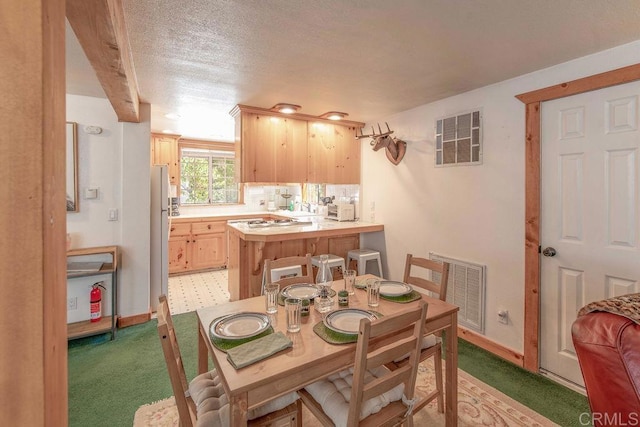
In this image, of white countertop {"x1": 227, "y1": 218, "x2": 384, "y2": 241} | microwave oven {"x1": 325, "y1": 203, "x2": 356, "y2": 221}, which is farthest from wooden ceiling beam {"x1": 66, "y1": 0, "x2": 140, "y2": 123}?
microwave oven {"x1": 325, "y1": 203, "x2": 356, "y2": 221}

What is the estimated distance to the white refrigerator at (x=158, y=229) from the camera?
11.0 ft

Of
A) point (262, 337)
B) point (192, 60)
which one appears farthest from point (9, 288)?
point (192, 60)

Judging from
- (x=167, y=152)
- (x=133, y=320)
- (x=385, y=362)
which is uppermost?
(x=167, y=152)

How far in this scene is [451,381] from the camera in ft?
5.61

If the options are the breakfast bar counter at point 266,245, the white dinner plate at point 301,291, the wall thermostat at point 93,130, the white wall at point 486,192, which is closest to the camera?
the white dinner plate at point 301,291

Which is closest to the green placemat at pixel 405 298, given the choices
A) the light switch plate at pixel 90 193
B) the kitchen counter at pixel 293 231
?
the kitchen counter at pixel 293 231

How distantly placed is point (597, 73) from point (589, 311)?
1.73 m

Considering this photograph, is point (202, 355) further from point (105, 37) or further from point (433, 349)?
point (105, 37)

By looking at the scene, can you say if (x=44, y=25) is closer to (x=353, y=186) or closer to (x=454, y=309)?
(x=454, y=309)

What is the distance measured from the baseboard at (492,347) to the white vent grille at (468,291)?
5 cm

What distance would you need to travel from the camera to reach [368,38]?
5.92 ft

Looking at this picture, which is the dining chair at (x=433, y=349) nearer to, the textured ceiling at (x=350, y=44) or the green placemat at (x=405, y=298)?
the green placemat at (x=405, y=298)

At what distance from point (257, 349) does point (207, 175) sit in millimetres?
5093
